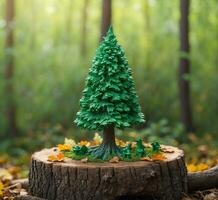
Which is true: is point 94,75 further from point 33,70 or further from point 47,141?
point 33,70

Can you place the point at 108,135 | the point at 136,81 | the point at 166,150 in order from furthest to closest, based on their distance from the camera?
the point at 136,81
the point at 166,150
the point at 108,135

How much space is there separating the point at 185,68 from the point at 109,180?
7.77 m

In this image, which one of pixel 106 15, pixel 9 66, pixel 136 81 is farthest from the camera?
pixel 136 81

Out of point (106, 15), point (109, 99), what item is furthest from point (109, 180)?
point (106, 15)

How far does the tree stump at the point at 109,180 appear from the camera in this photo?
550cm

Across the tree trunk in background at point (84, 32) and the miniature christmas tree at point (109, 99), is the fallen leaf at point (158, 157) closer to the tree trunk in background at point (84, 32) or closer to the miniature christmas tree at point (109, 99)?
the miniature christmas tree at point (109, 99)

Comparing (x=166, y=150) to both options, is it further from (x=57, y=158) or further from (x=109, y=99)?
(x=57, y=158)

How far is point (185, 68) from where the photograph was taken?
1284 centimetres

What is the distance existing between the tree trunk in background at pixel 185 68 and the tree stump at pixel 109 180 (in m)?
6.47

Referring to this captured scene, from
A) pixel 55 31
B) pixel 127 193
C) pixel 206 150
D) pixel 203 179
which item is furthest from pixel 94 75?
pixel 55 31

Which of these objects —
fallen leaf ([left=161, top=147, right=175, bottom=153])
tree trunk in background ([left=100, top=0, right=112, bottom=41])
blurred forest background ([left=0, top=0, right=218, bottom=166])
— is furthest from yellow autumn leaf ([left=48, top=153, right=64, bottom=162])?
blurred forest background ([left=0, top=0, right=218, bottom=166])

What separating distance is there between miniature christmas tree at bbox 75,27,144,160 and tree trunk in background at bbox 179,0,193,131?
6000 millimetres

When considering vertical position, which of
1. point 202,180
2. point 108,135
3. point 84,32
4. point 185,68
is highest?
point 84,32

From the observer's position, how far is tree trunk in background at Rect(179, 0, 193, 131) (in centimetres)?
1190
